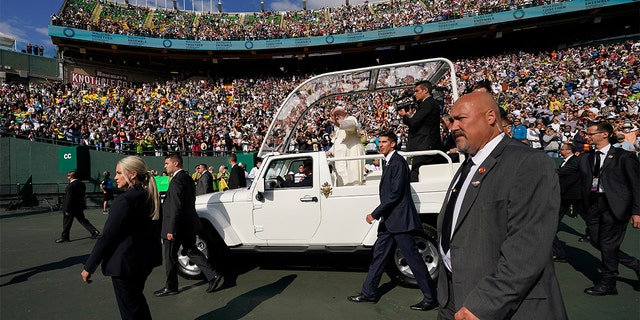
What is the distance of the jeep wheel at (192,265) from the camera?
5.36m

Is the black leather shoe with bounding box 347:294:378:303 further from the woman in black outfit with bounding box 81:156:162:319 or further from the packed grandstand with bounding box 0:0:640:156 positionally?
the packed grandstand with bounding box 0:0:640:156

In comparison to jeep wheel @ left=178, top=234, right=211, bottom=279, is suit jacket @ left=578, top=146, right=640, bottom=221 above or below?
above

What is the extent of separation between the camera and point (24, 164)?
18.9 meters

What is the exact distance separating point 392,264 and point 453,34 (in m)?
28.7

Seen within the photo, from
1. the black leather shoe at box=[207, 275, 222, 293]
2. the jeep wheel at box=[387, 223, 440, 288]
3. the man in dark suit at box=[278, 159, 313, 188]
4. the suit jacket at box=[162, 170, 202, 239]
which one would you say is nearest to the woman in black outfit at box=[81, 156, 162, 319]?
the suit jacket at box=[162, 170, 202, 239]

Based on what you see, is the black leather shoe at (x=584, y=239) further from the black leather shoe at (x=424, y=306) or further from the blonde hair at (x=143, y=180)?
the blonde hair at (x=143, y=180)

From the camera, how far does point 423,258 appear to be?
15.8 ft

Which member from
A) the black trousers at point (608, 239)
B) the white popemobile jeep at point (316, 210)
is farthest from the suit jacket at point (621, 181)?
the white popemobile jeep at point (316, 210)

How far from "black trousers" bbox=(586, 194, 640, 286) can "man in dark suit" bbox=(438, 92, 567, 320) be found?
3621 mm

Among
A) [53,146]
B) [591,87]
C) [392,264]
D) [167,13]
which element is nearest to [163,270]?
[392,264]

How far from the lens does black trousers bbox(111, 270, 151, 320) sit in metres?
3.07

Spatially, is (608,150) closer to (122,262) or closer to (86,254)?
(122,262)

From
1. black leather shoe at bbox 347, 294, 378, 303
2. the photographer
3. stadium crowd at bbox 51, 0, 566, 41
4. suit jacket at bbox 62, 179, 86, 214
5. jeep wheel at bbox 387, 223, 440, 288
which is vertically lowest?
black leather shoe at bbox 347, 294, 378, 303

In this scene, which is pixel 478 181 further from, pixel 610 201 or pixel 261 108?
pixel 261 108
